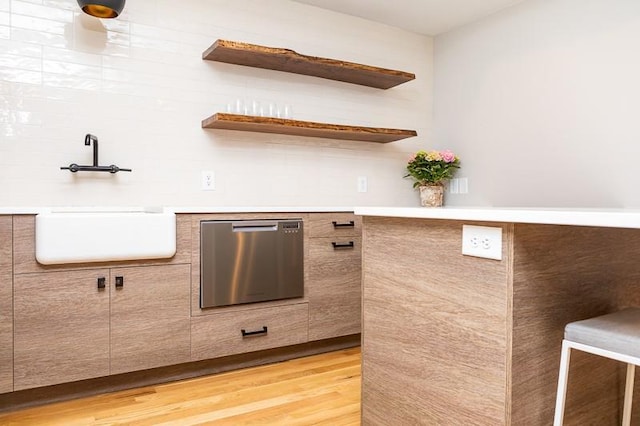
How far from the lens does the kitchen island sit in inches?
47.6

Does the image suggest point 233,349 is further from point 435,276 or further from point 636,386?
point 636,386

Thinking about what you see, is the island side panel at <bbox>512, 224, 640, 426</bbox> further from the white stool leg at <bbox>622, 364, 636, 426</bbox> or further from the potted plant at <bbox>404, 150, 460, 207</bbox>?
the potted plant at <bbox>404, 150, 460, 207</bbox>

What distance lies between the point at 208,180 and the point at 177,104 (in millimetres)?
530

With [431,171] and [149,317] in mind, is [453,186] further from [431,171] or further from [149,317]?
[149,317]

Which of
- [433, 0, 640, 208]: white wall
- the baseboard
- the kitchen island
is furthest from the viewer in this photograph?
[433, 0, 640, 208]: white wall

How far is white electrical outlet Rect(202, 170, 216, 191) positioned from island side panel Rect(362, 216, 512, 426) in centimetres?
159

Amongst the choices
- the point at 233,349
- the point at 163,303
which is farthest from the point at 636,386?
the point at 163,303

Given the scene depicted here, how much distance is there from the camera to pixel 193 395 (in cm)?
228

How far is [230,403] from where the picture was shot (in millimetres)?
2178

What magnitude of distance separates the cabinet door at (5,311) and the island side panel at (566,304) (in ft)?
6.84

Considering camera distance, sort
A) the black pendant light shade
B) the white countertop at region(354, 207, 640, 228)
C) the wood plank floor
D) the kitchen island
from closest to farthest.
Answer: the white countertop at region(354, 207, 640, 228), the kitchen island, the wood plank floor, the black pendant light shade

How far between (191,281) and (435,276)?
4.83ft

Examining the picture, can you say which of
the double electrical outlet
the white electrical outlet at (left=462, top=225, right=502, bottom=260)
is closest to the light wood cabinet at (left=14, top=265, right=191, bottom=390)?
the double electrical outlet

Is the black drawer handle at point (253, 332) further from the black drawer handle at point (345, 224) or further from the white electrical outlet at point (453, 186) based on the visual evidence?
the white electrical outlet at point (453, 186)
